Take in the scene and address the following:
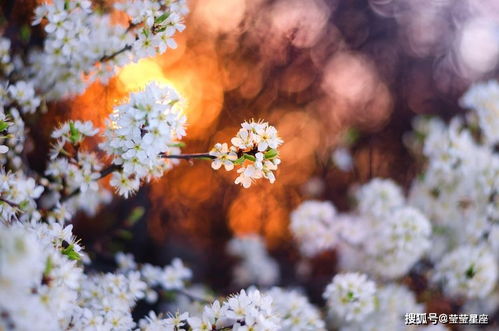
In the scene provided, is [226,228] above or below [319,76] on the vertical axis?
below

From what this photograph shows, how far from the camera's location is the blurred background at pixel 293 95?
586 centimetres

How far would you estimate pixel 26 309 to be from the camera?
1.51 m

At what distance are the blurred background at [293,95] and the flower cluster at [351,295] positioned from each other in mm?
2152

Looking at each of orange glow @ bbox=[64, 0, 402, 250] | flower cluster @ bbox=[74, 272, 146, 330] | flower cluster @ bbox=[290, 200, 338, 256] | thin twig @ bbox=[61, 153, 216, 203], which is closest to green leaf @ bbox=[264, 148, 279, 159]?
thin twig @ bbox=[61, 153, 216, 203]

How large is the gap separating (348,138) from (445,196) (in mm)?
983

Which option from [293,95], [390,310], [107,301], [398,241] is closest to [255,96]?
[293,95]

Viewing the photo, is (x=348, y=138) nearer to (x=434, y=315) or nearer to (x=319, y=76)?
(x=434, y=315)

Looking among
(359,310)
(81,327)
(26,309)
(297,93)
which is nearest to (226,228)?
(297,93)

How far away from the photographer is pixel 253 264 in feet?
15.8

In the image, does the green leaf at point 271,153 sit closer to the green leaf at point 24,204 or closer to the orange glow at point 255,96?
the green leaf at point 24,204

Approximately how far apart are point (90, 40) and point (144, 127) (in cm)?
100

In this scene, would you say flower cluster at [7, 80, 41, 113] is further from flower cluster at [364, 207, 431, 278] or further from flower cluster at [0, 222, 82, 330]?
flower cluster at [364, 207, 431, 278]

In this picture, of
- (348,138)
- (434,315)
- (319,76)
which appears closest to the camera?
(434,315)

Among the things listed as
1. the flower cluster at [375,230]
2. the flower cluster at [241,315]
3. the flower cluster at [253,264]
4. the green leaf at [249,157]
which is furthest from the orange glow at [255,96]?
the green leaf at [249,157]
